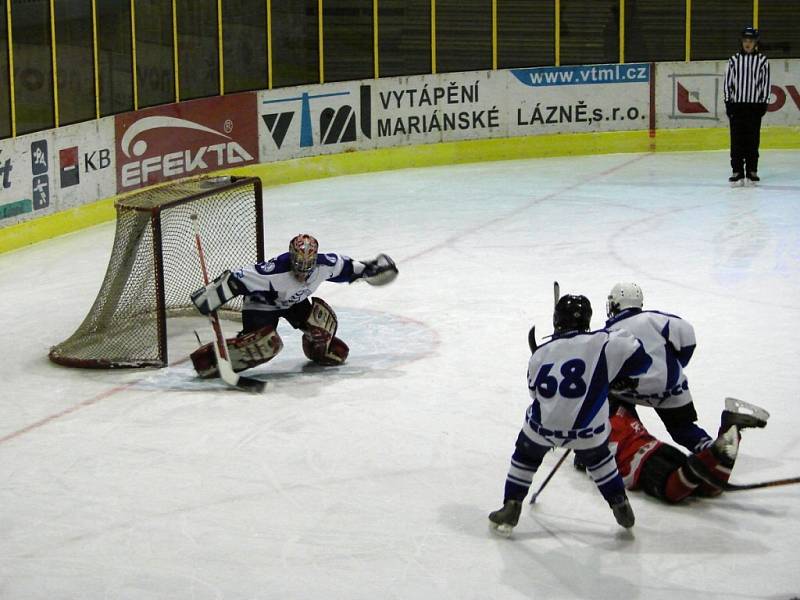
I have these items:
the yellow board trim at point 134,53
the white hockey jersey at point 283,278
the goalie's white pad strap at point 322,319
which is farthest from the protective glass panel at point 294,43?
the white hockey jersey at point 283,278

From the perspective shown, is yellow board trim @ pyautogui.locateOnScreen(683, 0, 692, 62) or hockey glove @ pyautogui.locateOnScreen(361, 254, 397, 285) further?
yellow board trim @ pyautogui.locateOnScreen(683, 0, 692, 62)

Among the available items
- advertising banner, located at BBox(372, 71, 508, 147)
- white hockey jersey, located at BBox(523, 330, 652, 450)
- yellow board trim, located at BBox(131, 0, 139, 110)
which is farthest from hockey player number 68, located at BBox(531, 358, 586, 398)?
advertising banner, located at BBox(372, 71, 508, 147)

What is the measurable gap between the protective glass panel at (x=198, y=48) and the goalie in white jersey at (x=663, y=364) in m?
7.43

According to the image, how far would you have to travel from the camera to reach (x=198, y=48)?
12453mm

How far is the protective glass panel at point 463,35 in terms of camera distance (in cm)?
1406

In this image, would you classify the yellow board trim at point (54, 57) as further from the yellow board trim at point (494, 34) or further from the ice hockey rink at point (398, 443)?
the yellow board trim at point (494, 34)

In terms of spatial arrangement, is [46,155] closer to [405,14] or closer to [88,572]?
[405,14]

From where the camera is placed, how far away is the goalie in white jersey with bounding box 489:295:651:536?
16.3 feet

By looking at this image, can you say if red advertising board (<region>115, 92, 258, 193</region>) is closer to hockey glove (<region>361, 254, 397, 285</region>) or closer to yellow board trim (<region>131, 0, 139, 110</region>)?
yellow board trim (<region>131, 0, 139, 110</region>)

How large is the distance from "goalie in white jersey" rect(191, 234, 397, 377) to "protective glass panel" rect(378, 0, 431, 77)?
6.94 m

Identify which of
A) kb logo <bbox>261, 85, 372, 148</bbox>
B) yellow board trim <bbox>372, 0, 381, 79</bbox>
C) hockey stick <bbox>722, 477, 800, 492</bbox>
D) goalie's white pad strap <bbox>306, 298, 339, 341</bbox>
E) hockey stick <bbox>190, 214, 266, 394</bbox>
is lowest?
hockey stick <bbox>722, 477, 800, 492</bbox>

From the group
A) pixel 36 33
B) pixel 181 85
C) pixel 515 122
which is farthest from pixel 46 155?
pixel 515 122

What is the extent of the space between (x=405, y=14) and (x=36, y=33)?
432 centimetres

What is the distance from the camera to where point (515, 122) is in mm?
14656
